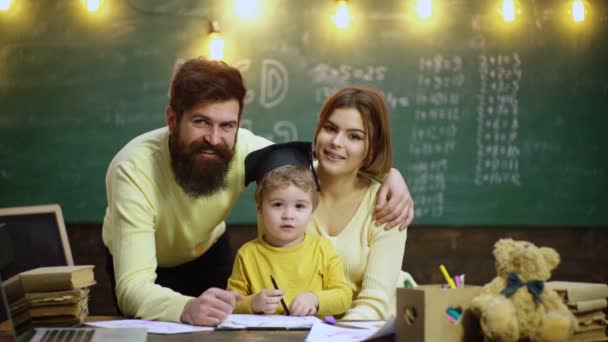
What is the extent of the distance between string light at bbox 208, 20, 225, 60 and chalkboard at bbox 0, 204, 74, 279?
7.12ft

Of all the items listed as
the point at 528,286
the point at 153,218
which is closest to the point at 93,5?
the point at 153,218

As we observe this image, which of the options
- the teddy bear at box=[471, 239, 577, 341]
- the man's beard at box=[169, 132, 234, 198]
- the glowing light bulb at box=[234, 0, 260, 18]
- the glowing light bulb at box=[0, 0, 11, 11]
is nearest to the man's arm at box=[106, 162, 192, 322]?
the man's beard at box=[169, 132, 234, 198]

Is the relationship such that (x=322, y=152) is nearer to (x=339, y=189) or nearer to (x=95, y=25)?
(x=339, y=189)

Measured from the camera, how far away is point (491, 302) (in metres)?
1.39

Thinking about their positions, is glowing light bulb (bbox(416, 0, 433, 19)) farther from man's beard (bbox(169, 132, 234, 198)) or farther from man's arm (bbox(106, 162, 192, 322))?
man's arm (bbox(106, 162, 192, 322))

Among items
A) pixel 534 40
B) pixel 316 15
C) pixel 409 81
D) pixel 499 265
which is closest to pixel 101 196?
pixel 316 15

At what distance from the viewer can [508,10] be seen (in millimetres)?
4738

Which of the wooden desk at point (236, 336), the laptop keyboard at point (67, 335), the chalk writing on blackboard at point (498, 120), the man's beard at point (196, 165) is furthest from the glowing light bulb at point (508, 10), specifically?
the laptop keyboard at point (67, 335)

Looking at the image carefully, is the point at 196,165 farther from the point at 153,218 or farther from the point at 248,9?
the point at 248,9

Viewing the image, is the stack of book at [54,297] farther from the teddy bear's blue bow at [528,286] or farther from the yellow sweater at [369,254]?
the teddy bear's blue bow at [528,286]

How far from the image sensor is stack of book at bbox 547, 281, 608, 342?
148cm

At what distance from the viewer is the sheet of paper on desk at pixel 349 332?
165 cm

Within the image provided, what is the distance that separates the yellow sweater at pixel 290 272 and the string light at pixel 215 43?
2.54m

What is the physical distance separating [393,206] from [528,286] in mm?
1096
